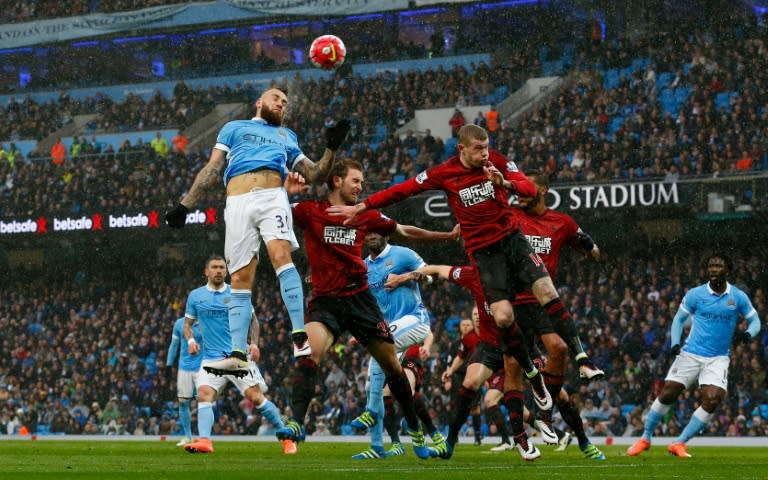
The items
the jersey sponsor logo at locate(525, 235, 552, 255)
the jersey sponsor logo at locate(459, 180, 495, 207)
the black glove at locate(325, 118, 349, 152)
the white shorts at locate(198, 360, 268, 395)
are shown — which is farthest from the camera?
the white shorts at locate(198, 360, 268, 395)

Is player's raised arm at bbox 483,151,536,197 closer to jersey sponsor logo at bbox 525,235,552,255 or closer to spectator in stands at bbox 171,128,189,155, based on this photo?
jersey sponsor logo at bbox 525,235,552,255

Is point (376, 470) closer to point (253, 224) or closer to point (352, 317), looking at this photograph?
point (352, 317)

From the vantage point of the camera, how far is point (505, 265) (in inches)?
433

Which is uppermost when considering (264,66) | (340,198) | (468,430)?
(264,66)

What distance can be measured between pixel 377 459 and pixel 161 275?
28.2 metres

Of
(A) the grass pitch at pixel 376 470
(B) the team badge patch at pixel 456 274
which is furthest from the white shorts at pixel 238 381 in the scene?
(B) the team badge patch at pixel 456 274

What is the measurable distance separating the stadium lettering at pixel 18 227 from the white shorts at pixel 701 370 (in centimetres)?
2710

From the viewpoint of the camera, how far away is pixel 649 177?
95.7 ft

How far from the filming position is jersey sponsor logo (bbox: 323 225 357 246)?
11.7 m

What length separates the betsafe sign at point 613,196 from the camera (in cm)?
2873

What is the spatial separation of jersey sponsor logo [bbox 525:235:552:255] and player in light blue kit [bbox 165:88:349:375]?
8.96 feet

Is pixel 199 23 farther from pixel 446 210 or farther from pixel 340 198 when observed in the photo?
pixel 340 198

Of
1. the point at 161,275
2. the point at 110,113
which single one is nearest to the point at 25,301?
the point at 161,275

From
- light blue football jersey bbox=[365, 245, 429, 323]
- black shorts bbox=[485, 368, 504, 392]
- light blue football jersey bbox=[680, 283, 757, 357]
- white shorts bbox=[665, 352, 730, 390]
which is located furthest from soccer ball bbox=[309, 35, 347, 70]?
white shorts bbox=[665, 352, 730, 390]
